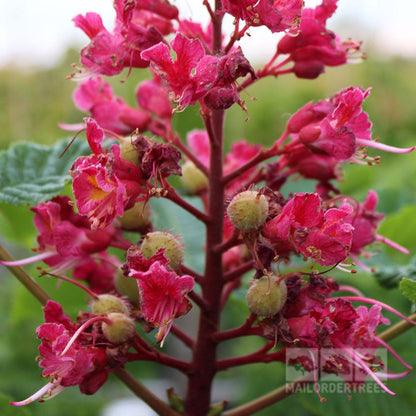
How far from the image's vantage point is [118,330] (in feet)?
3.59

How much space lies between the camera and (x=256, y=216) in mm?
1045

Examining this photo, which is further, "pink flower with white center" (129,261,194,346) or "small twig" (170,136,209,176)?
"small twig" (170,136,209,176)

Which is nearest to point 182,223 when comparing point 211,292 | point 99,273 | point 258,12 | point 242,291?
point 242,291

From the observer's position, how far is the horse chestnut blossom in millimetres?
1020

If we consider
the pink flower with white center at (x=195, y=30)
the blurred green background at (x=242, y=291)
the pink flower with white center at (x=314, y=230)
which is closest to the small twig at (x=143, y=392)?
the blurred green background at (x=242, y=291)

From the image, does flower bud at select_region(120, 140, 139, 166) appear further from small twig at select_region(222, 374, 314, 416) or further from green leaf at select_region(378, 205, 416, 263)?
green leaf at select_region(378, 205, 416, 263)

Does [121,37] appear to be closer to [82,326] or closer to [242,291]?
[82,326]

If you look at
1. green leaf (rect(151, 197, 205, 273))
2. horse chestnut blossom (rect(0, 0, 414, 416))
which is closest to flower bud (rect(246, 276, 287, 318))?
horse chestnut blossom (rect(0, 0, 414, 416))

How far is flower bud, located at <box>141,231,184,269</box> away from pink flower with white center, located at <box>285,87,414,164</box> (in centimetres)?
35

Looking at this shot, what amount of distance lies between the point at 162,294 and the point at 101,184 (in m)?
0.22

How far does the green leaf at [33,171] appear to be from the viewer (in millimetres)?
1280

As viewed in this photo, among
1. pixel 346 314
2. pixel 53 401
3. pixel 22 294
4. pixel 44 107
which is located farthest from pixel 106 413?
pixel 44 107

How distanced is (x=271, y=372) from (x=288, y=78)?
5.03 meters

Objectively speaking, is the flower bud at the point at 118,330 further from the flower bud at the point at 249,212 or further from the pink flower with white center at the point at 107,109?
the pink flower with white center at the point at 107,109
